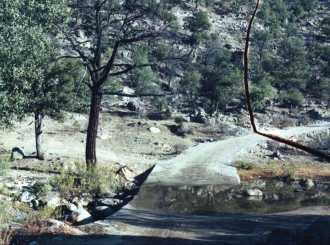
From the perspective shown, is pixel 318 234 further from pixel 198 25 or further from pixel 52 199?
pixel 198 25

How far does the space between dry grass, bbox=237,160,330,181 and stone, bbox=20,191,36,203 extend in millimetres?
10294

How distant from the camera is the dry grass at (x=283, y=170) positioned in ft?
86.6

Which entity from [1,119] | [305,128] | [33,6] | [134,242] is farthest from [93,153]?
[305,128]

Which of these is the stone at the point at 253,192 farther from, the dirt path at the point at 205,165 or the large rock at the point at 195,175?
the dirt path at the point at 205,165

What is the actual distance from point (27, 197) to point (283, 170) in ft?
45.5

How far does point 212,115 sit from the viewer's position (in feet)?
177

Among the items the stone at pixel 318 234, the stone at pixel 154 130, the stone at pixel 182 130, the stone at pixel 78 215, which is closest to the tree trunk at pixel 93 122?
the stone at pixel 78 215

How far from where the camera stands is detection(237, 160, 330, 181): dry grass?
2640 cm

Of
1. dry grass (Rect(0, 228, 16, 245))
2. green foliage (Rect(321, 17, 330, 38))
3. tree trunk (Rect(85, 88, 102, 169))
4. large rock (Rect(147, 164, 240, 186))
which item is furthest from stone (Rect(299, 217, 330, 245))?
green foliage (Rect(321, 17, 330, 38))

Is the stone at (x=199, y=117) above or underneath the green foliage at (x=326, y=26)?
underneath

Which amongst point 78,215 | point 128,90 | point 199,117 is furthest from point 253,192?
point 128,90

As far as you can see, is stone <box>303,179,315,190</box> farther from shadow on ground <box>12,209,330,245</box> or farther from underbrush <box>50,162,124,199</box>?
underbrush <box>50,162,124,199</box>

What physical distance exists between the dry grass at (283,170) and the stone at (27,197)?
10.3 m

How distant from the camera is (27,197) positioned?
58.4ft
